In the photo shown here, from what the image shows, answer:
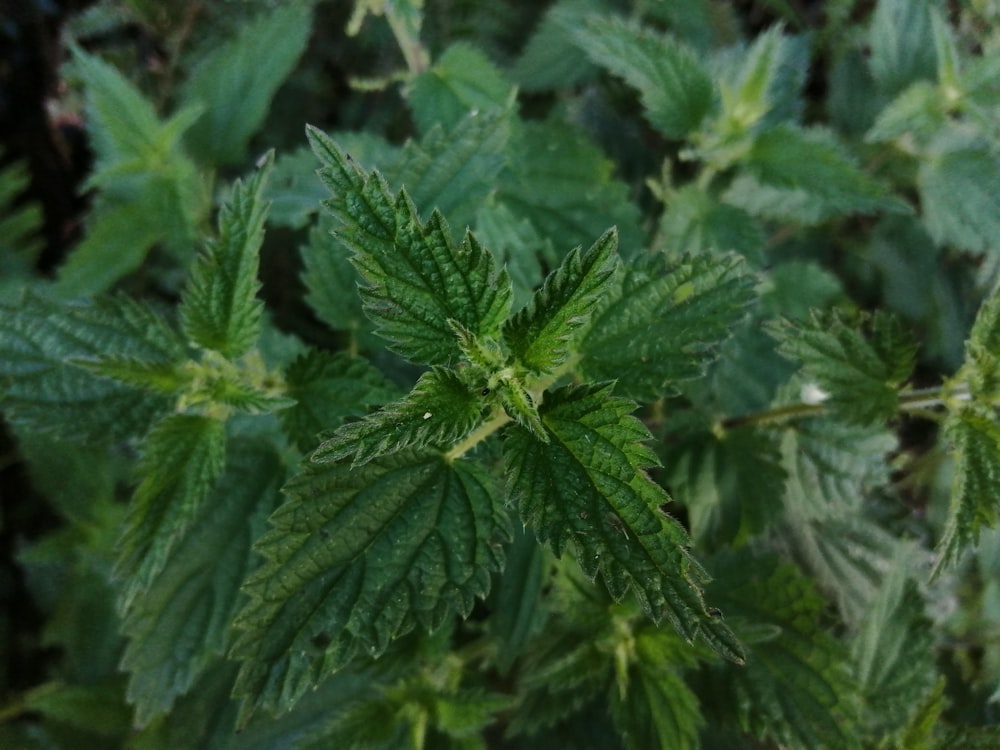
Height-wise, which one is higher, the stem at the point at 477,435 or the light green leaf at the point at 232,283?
the light green leaf at the point at 232,283

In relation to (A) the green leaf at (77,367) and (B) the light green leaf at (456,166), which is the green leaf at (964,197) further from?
(A) the green leaf at (77,367)

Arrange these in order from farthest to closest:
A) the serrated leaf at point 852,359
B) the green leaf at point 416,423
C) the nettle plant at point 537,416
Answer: the serrated leaf at point 852,359, the nettle plant at point 537,416, the green leaf at point 416,423

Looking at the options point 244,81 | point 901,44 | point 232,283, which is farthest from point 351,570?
point 901,44

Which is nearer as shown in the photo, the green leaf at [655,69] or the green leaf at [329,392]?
the green leaf at [329,392]

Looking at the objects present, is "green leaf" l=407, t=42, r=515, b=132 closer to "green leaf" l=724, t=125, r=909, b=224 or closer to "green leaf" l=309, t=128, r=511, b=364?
"green leaf" l=724, t=125, r=909, b=224

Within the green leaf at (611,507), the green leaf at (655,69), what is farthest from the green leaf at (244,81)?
the green leaf at (611,507)

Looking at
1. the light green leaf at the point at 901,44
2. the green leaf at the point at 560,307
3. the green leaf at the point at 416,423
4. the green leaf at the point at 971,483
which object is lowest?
the green leaf at the point at 971,483

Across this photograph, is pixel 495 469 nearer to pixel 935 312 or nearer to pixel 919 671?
pixel 919 671

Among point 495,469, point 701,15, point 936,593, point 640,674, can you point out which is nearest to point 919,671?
point 936,593
